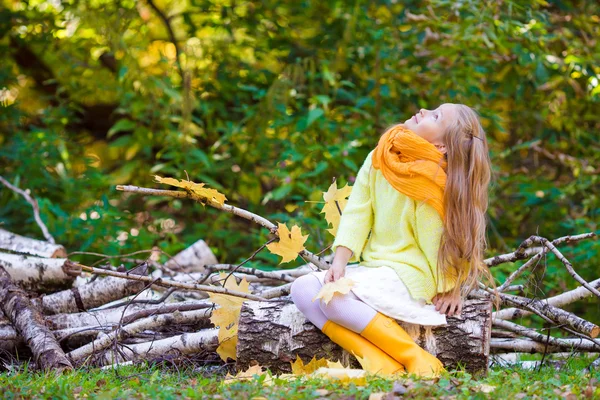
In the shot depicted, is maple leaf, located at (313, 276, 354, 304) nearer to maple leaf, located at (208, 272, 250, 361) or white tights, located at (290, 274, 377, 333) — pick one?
white tights, located at (290, 274, 377, 333)

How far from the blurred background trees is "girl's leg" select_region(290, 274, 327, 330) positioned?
204 cm

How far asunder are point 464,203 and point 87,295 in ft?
7.40

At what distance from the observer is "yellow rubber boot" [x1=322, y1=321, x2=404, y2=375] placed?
10.1 ft

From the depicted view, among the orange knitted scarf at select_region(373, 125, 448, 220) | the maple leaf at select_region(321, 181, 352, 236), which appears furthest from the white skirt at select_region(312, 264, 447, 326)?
the maple leaf at select_region(321, 181, 352, 236)

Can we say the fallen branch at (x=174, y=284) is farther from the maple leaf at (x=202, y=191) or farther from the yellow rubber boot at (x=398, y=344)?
the yellow rubber boot at (x=398, y=344)

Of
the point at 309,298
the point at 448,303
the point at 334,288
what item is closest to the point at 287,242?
the point at 309,298

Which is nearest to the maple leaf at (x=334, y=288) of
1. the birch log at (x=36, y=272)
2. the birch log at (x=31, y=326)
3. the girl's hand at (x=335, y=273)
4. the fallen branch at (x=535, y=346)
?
the girl's hand at (x=335, y=273)

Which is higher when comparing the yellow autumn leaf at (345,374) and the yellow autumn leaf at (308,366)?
the yellow autumn leaf at (345,374)

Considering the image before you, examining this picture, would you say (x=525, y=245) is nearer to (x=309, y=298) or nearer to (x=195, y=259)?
(x=309, y=298)

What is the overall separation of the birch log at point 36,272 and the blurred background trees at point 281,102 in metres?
1.01

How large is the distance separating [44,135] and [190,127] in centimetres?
137

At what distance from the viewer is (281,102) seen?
635 cm

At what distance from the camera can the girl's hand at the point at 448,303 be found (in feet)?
10.5

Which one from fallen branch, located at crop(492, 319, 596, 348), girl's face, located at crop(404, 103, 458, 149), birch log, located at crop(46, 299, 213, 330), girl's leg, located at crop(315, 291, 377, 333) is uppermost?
girl's face, located at crop(404, 103, 458, 149)
